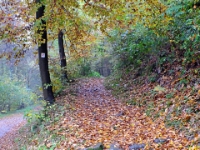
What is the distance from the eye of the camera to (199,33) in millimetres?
6477

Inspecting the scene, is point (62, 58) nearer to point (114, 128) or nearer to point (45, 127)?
point (45, 127)

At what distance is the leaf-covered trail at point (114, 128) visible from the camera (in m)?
4.88

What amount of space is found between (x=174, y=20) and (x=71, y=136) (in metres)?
5.59

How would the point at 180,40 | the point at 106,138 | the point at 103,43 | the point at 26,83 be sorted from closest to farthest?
1. the point at 106,138
2. the point at 180,40
3. the point at 103,43
4. the point at 26,83

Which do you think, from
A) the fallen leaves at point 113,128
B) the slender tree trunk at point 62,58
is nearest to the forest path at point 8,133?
the slender tree trunk at point 62,58

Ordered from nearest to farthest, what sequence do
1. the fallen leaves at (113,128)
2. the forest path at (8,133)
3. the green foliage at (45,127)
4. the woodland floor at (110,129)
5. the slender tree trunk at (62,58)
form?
the woodland floor at (110,129), the fallen leaves at (113,128), the green foliage at (45,127), the forest path at (8,133), the slender tree trunk at (62,58)

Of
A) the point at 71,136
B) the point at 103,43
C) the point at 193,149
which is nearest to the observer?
the point at 193,149

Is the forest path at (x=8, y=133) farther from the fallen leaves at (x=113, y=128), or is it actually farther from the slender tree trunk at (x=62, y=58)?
the fallen leaves at (x=113, y=128)

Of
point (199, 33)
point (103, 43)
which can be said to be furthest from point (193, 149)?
point (103, 43)

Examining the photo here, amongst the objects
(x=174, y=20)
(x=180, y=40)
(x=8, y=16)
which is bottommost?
(x=180, y=40)

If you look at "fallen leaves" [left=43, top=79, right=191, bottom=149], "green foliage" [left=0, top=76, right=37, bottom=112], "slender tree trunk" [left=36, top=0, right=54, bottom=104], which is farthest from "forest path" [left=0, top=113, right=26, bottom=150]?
"green foliage" [left=0, top=76, right=37, bottom=112]

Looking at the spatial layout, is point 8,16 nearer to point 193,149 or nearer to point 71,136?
point 71,136

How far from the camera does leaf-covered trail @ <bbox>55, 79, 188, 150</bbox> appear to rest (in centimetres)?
488

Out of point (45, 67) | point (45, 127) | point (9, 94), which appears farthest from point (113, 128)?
point (9, 94)
